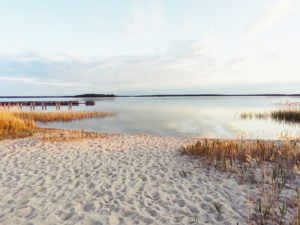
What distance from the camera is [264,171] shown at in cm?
710

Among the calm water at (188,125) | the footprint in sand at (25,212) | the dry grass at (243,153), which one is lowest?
the calm water at (188,125)

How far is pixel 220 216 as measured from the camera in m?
4.85

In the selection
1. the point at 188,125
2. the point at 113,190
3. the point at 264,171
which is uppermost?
the point at 264,171

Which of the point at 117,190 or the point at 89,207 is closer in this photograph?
the point at 89,207

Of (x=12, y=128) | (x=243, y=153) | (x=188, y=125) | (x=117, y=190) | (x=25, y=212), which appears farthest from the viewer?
(x=188, y=125)

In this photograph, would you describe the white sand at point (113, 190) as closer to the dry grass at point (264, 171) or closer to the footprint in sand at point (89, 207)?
the footprint in sand at point (89, 207)

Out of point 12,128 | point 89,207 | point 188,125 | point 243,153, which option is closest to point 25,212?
point 89,207

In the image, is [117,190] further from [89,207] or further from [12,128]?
[12,128]

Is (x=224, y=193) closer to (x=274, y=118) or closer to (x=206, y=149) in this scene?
(x=206, y=149)

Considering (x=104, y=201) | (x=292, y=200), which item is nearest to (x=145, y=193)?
(x=104, y=201)

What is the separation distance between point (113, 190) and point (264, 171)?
3.76m

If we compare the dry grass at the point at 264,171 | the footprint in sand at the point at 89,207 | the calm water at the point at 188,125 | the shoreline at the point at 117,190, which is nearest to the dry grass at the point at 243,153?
the dry grass at the point at 264,171

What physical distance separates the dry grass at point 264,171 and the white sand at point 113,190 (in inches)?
14.3

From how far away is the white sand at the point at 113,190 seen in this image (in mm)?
4848
